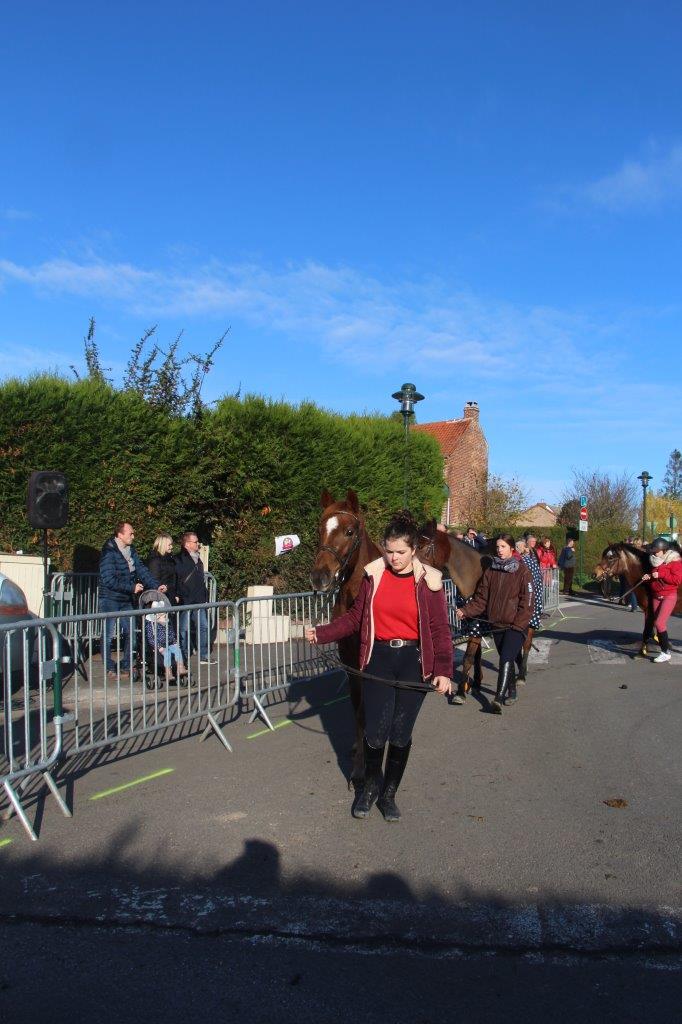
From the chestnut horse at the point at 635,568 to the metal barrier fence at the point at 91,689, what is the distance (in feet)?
23.2

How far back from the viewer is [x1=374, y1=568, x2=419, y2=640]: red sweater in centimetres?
523

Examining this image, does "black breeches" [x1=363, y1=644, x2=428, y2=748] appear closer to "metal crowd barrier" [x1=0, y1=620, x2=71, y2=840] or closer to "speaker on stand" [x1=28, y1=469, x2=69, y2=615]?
"metal crowd barrier" [x1=0, y1=620, x2=71, y2=840]

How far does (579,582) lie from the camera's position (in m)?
32.6

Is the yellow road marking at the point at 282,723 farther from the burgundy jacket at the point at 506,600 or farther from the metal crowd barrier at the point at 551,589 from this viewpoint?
the metal crowd barrier at the point at 551,589

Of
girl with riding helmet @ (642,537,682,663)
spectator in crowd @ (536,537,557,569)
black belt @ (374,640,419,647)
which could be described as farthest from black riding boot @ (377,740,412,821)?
spectator in crowd @ (536,537,557,569)

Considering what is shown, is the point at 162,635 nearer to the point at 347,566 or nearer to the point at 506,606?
the point at 347,566

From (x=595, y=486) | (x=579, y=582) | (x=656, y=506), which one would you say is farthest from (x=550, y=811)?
(x=656, y=506)

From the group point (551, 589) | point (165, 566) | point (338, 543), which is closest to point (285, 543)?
point (165, 566)

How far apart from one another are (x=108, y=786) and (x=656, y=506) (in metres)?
69.7

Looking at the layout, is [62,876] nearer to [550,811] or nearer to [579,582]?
[550,811]

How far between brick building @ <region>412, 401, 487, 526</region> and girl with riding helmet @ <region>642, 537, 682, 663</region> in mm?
25096

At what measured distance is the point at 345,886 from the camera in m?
4.30

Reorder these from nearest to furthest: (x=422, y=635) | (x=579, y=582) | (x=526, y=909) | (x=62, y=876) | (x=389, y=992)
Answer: (x=389, y=992) → (x=526, y=909) → (x=62, y=876) → (x=422, y=635) → (x=579, y=582)

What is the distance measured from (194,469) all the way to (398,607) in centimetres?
857
